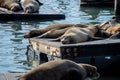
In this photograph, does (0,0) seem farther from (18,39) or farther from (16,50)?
(16,50)

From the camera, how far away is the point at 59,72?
23.9 feet

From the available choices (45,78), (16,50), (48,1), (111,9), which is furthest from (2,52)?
(48,1)

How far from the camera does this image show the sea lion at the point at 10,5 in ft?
64.4

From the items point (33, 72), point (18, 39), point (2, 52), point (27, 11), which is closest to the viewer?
point (33, 72)

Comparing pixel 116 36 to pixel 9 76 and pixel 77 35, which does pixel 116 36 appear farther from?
pixel 9 76

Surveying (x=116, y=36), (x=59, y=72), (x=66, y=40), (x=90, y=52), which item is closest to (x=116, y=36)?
(x=116, y=36)

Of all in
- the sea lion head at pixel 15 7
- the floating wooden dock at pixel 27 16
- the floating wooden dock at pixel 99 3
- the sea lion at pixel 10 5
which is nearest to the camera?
the floating wooden dock at pixel 27 16

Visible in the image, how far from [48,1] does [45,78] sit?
20.7m

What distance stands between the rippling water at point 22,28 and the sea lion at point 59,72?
322 cm

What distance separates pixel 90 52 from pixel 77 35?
67 centimetres

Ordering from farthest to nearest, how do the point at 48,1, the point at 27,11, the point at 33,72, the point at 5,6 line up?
1. the point at 48,1
2. the point at 5,6
3. the point at 27,11
4. the point at 33,72

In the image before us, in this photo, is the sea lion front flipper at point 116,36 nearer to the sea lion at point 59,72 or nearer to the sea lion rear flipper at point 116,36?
the sea lion rear flipper at point 116,36

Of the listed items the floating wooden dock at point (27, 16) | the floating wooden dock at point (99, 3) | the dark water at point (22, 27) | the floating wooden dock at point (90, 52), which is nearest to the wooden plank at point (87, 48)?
the floating wooden dock at point (90, 52)

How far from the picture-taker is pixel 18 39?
14.4 metres
